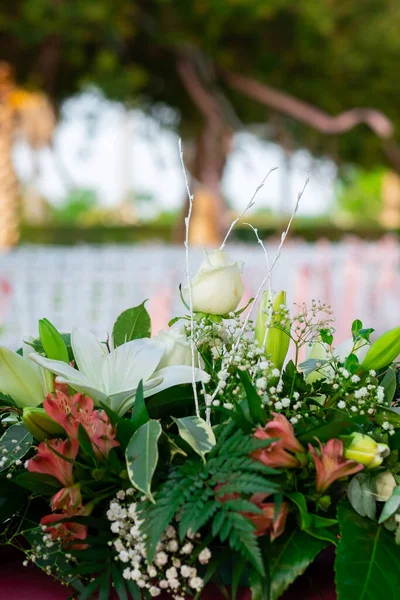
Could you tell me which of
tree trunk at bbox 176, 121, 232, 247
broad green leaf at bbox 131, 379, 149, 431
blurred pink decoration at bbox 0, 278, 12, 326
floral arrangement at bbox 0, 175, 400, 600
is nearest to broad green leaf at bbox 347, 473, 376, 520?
floral arrangement at bbox 0, 175, 400, 600

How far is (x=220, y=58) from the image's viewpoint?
34.5 feet

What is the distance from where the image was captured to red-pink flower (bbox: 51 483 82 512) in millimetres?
747

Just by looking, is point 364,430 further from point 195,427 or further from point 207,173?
point 207,173

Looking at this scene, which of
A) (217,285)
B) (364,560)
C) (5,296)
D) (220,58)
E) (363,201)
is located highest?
(220,58)

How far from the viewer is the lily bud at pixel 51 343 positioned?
916 mm

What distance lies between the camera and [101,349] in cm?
92

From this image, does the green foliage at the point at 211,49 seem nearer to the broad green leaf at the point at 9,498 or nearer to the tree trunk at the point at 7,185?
the tree trunk at the point at 7,185

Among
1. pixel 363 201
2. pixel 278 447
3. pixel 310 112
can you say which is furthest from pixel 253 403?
pixel 363 201

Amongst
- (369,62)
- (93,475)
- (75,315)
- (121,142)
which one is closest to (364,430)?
(93,475)

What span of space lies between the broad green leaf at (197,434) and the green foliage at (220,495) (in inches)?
0.5

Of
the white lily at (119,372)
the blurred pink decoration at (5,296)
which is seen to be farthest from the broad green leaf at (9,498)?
the blurred pink decoration at (5,296)

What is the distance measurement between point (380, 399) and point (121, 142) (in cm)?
2810

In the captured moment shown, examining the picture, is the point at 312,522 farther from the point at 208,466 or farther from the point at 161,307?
the point at 161,307

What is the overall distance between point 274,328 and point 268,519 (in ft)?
0.78
